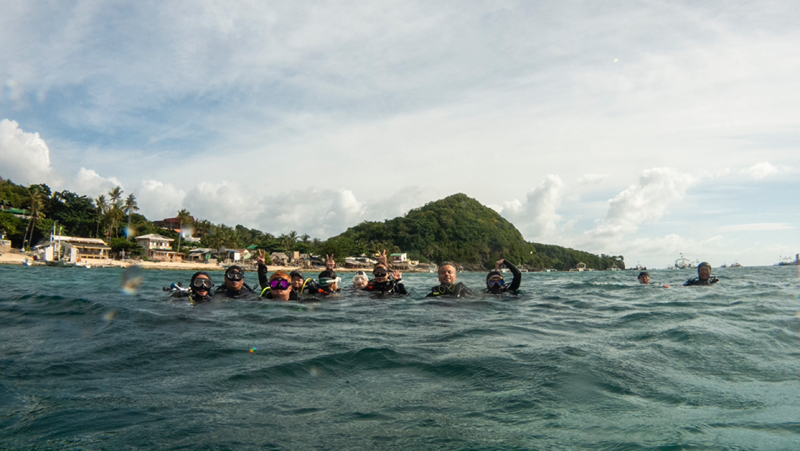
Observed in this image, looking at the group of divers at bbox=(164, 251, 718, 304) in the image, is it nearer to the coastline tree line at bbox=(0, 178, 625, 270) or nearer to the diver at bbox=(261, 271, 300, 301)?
the diver at bbox=(261, 271, 300, 301)

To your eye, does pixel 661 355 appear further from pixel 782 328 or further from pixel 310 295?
pixel 310 295

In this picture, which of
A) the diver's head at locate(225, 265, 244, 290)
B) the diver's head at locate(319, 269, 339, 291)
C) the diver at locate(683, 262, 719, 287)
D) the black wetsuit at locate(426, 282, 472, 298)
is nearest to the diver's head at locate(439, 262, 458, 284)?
the black wetsuit at locate(426, 282, 472, 298)

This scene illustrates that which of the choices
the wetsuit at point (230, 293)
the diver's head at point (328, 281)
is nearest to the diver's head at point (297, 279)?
the diver's head at point (328, 281)

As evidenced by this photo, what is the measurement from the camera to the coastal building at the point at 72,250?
5106 centimetres

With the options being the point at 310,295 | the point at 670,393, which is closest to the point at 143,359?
the point at 670,393

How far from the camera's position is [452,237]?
449ft

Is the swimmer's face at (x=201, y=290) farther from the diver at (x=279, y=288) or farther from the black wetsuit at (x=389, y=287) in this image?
the black wetsuit at (x=389, y=287)

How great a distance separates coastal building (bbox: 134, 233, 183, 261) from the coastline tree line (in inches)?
65.5

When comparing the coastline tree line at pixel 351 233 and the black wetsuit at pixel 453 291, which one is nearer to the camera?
the black wetsuit at pixel 453 291

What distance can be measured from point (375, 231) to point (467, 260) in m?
28.7

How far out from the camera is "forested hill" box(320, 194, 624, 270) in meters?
128

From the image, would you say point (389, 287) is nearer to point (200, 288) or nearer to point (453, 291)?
point (453, 291)

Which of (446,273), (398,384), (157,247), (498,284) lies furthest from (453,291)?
(157,247)

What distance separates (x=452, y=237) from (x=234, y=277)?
128 metres
